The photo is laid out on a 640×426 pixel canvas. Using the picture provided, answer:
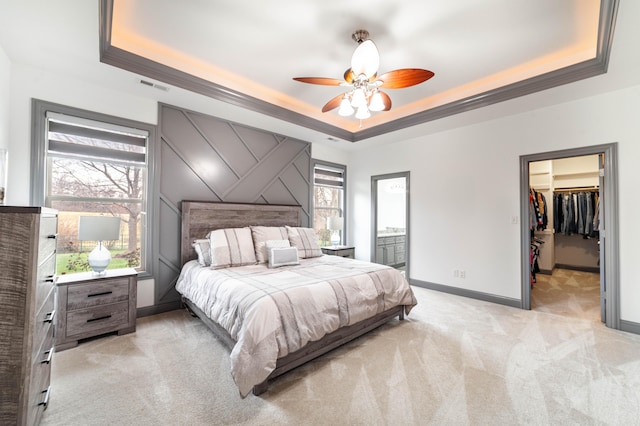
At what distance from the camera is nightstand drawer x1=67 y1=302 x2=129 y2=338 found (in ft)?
8.16

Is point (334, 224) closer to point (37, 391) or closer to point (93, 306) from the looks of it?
point (93, 306)

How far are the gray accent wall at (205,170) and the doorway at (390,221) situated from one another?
1789mm

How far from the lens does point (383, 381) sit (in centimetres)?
202

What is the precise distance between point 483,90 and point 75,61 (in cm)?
462

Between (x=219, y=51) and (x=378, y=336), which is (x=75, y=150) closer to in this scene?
(x=219, y=51)

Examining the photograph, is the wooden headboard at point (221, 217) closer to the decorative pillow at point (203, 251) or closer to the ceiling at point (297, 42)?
the decorative pillow at point (203, 251)

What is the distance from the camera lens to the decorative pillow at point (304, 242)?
3.95 meters

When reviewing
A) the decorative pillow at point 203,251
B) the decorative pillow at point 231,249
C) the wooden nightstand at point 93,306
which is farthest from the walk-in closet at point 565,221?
the wooden nightstand at point 93,306

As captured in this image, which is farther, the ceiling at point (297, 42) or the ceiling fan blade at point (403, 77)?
the ceiling fan blade at point (403, 77)

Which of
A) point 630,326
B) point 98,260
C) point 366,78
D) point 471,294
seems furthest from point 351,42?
point 630,326

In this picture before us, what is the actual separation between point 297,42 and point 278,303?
253 cm

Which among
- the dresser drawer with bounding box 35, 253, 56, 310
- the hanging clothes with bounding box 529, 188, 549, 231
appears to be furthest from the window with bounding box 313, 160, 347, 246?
the dresser drawer with bounding box 35, 253, 56, 310

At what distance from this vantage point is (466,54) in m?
2.86

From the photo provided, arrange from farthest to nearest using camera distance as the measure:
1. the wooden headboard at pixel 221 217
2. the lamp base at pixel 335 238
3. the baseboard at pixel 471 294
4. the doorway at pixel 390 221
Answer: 1. the lamp base at pixel 335 238
2. the doorway at pixel 390 221
3. the baseboard at pixel 471 294
4. the wooden headboard at pixel 221 217
